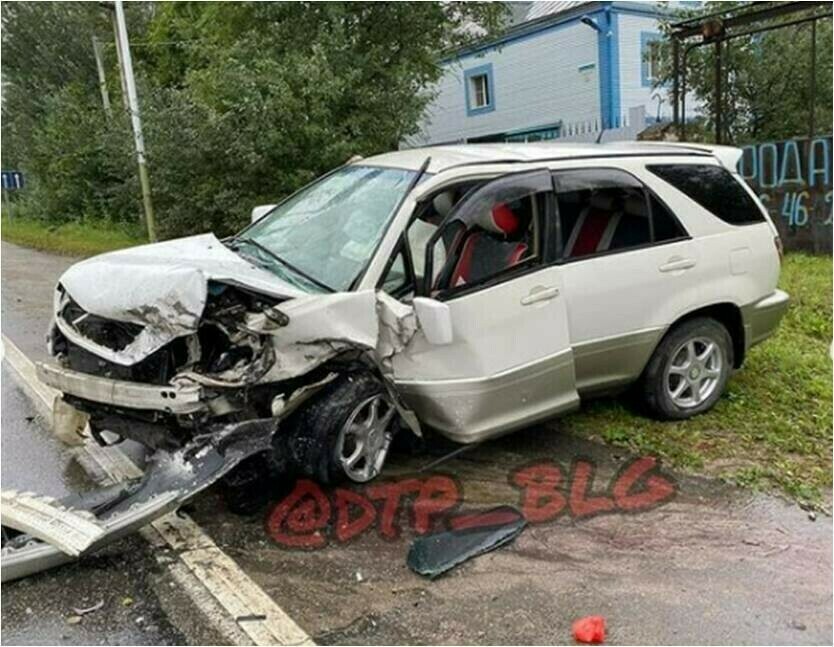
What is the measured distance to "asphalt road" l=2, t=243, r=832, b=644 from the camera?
2.91 m

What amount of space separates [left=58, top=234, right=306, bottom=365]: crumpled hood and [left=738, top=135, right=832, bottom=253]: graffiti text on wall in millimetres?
8495

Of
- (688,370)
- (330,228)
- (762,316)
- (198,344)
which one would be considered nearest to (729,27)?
(762,316)

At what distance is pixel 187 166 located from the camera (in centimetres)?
1197

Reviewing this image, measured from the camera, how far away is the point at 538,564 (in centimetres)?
336

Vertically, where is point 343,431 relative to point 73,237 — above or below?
below

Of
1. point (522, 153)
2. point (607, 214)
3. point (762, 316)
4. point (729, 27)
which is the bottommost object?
point (762, 316)

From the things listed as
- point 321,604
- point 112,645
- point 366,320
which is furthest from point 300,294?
point 112,645

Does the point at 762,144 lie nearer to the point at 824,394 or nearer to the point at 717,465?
the point at 824,394

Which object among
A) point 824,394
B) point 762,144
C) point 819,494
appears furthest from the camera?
point 762,144

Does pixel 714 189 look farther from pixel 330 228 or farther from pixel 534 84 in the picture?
pixel 534 84

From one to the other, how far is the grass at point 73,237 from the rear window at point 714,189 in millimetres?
12916

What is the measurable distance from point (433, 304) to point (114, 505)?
5.80 feet

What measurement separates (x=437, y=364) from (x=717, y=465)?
1.82 meters

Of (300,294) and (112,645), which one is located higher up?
(300,294)
